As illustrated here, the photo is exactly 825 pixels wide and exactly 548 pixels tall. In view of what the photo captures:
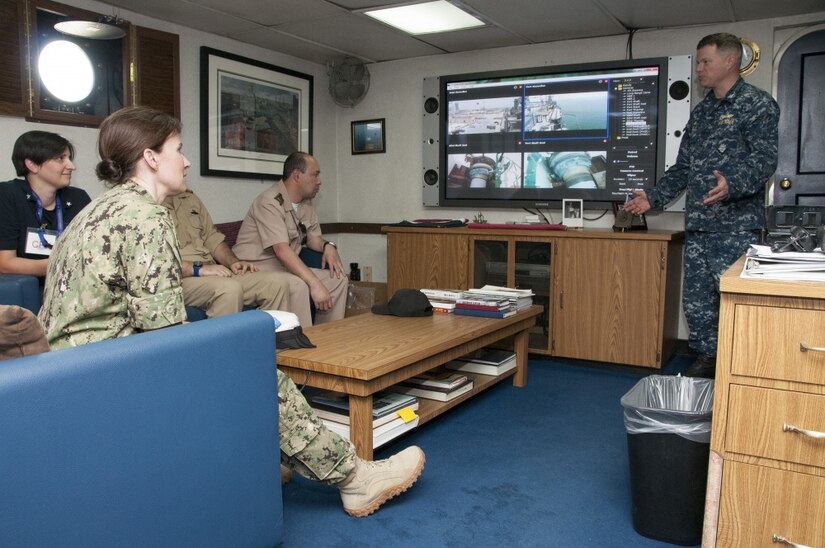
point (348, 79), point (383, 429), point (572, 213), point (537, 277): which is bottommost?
point (383, 429)

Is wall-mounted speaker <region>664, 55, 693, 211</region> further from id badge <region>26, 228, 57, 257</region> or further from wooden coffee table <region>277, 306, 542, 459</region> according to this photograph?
id badge <region>26, 228, 57, 257</region>

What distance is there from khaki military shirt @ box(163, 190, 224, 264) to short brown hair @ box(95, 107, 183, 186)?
6.74ft

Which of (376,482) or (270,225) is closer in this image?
(376,482)

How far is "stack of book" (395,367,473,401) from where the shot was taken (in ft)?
9.06

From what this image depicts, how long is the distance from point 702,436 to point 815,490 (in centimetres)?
31

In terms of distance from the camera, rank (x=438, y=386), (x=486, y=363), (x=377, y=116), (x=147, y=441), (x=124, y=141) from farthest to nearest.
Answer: (x=377, y=116) → (x=486, y=363) → (x=438, y=386) → (x=124, y=141) → (x=147, y=441)

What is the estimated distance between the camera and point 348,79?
16.7 feet

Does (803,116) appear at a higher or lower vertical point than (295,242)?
higher

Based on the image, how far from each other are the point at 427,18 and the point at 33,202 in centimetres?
244

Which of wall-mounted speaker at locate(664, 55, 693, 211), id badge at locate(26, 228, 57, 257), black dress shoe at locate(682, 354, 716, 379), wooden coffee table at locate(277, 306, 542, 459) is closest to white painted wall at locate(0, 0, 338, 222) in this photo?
id badge at locate(26, 228, 57, 257)

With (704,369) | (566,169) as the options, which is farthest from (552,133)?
(704,369)

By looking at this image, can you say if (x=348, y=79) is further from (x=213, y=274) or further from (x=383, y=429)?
(x=383, y=429)

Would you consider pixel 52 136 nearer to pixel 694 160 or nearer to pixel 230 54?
pixel 230 54

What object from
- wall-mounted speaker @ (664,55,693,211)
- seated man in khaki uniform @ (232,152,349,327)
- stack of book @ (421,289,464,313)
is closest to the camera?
stack of book @ (421,289,464,313)
